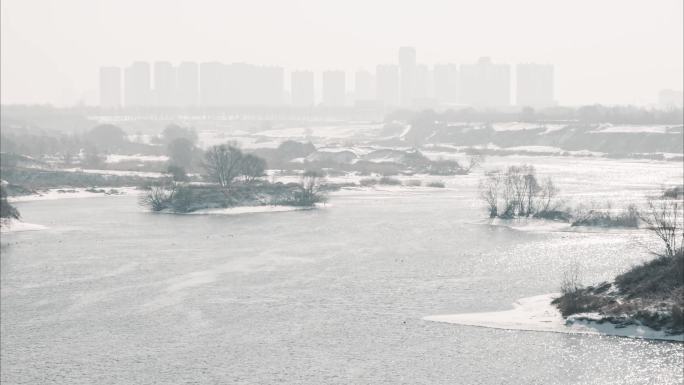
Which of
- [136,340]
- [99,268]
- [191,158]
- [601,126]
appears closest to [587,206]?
[99,268]

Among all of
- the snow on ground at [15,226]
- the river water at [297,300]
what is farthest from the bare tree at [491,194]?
the snow on ground at [15,226]

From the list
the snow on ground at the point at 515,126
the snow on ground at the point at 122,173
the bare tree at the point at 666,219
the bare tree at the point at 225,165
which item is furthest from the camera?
the snow on ground at the point at 515,126

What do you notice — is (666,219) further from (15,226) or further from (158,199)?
(15,226)

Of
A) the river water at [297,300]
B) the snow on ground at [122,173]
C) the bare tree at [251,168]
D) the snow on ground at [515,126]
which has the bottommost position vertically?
the river water at [297,300]

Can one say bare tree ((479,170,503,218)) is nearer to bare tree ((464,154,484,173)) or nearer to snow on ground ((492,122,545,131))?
bare tree ((464,154,484,173))

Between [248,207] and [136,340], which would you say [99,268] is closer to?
[136,340]

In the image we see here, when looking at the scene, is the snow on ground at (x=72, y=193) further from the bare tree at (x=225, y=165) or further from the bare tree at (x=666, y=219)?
the bare tree at (x=666, y=219)

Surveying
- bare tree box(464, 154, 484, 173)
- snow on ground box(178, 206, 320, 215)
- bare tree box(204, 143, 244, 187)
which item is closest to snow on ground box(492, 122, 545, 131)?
bare tree box(464, 154, 484, 173)
